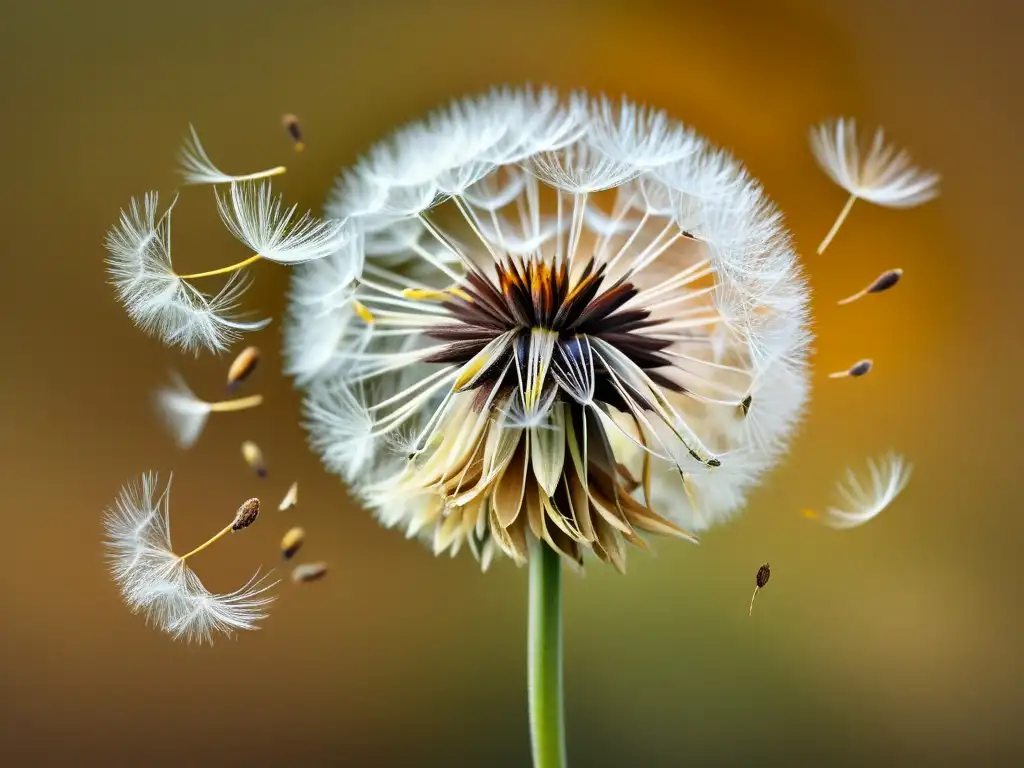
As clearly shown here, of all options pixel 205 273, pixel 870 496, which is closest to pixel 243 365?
pixel 205 273

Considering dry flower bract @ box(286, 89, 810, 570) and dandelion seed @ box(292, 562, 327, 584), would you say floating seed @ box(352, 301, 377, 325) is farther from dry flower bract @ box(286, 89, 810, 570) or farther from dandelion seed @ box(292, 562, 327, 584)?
dandelion seed @ box(292, 562, 327, 584)

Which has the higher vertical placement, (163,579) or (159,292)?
(159,292)

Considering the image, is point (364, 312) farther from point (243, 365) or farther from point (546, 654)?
point (546, 654)

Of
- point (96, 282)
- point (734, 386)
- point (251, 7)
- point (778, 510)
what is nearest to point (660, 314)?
point (734, 386)

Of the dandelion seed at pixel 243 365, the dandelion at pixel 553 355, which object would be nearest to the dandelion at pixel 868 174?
the dandelion at pixel 553 355

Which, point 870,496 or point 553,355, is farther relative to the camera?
point 870,496

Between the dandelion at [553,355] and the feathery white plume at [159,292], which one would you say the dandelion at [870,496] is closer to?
the dandelion at [553,355]

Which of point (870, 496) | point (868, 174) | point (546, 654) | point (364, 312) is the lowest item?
point (546, 654)
